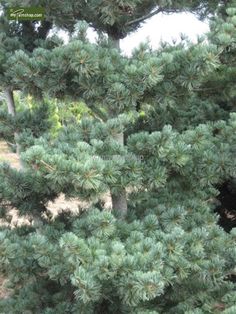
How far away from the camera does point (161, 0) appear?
303 cm

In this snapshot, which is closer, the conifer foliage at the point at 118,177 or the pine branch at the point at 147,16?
the conifer foliage at the point at 118,177

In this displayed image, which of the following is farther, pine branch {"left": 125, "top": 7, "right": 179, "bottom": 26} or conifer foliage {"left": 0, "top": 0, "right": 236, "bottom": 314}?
pine branch {"left": 125, "top": 7, "right": 179, "bottom": 26}

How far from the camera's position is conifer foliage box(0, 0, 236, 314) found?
248cm

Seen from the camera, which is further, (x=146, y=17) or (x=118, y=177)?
(x=146, y=17)

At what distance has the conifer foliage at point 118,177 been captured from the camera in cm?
248

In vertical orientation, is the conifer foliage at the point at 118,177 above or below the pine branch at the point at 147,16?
below

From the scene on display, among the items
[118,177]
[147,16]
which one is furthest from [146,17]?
[118,177]

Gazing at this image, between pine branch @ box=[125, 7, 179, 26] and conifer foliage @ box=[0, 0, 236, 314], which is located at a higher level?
pine branch @ box=[125, 7, 179, 26]

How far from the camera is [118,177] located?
2822 millimetres

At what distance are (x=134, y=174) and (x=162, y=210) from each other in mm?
464

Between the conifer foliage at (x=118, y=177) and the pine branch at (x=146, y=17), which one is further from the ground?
the pine branch at (x=146, y=17)

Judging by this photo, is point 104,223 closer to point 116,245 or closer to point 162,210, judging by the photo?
point 116,245

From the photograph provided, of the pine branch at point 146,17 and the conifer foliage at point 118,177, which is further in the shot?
the pine branch at point 146,17

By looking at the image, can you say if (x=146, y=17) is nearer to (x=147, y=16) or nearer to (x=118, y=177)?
(x=147, y=16)
